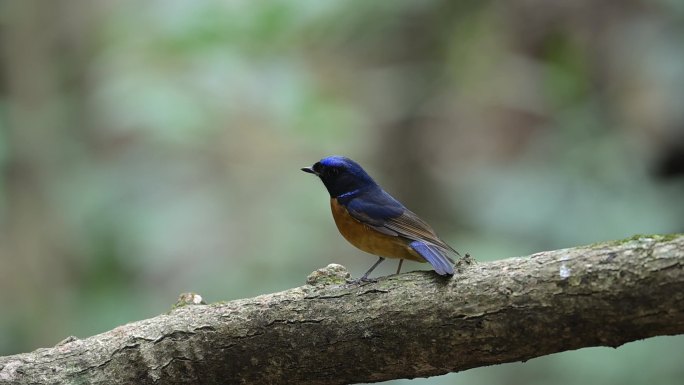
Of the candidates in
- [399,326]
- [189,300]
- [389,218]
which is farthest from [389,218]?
[189,300]

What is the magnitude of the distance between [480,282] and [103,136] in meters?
7.87

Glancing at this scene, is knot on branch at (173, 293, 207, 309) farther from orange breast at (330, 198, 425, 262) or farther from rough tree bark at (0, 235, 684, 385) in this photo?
orange breast at (330, 198, 425, 262)

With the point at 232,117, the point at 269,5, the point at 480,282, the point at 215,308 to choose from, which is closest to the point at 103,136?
the point at 232,117

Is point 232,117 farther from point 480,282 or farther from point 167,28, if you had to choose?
point 480,282

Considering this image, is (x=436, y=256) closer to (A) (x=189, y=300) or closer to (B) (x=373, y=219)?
(B) (x=373, y=219)

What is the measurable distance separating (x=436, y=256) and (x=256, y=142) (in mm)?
5073

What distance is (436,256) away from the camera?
11.1 ft

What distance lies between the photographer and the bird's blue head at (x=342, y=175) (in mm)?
4191

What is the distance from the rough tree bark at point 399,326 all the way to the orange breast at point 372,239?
1.18 ft

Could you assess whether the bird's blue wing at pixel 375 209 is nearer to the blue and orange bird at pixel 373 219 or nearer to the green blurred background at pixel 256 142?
the blue and orange bird at pixel 373 219

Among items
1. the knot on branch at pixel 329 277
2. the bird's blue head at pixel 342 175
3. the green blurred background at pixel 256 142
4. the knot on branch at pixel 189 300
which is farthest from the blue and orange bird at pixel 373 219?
the green blurred background at pixel 256 142

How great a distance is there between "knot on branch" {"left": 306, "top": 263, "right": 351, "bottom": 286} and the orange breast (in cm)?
36

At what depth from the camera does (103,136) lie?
10070 millimetres

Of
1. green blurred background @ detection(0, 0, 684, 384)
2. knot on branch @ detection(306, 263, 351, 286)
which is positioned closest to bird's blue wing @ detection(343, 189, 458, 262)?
knot on branch @ detection(306, 263, 351, 286)
